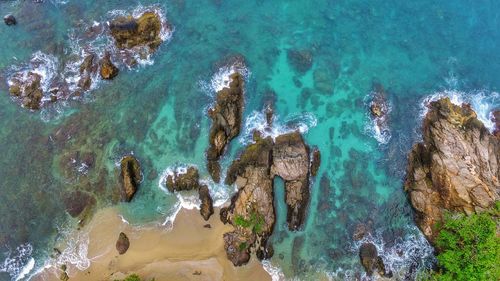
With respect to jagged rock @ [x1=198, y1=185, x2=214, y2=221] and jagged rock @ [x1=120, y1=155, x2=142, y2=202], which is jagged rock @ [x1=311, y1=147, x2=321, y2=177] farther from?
jagged rock @ [x1=120, y1=155, x2=142, y2=202]

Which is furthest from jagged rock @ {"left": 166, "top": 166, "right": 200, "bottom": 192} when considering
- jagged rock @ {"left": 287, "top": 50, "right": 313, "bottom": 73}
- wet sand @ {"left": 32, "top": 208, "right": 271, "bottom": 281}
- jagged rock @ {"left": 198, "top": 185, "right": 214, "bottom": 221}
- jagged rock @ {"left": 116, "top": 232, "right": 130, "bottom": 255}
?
jagged rock @ {"left": 287, "top": 50, "right": 313, "bottom": 73}

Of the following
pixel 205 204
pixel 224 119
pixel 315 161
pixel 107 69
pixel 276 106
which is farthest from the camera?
pixel 276 106

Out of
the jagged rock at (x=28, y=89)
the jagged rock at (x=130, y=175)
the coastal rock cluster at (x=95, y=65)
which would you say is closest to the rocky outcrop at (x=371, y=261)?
the jagged rock at (x=130, y=175)

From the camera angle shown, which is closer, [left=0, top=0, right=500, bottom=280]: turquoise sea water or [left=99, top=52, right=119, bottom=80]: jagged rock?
[left=0, top=0, right=500, bottom=280]: turquoise sea water

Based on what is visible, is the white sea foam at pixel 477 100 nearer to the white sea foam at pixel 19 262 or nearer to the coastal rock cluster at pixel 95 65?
the coastal rock cluster at pixel 95 65

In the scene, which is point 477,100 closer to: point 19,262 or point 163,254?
point 163,254

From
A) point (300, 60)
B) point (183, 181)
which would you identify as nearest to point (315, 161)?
point (300, 60)
